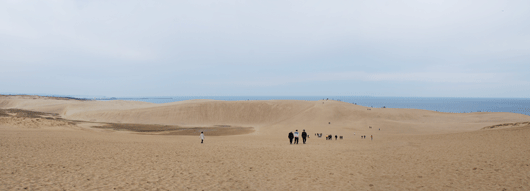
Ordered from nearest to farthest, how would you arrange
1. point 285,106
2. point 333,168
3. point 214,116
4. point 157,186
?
point 157,186
point 333,168
point 214,116
point 285,106

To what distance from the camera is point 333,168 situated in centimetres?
1134

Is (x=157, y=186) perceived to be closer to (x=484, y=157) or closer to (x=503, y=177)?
(x=503, y=177)

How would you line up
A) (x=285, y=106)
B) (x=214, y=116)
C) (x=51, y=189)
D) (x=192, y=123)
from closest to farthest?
(x=51, y=189) < (x=192, y=123) < (x=214, y=116) < (x=285, y=106)

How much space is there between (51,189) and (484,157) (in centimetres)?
1645

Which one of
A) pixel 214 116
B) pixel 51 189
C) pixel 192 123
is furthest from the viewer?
pixel 214 116

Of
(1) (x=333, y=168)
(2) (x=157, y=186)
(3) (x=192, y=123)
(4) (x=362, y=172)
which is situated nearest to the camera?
(2) (x=157, y=186)

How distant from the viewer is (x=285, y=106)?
55875mm

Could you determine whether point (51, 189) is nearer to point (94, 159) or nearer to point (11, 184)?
point (11, 184)

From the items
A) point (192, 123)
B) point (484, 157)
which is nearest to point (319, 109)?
point (192, 123)

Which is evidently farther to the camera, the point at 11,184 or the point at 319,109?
the point at 319,109

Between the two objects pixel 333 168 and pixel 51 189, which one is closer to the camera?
pixel 51 189

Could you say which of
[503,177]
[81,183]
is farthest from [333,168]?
[81,183]

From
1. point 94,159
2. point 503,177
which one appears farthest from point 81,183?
point 503,177

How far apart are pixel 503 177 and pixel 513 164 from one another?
236 cm
